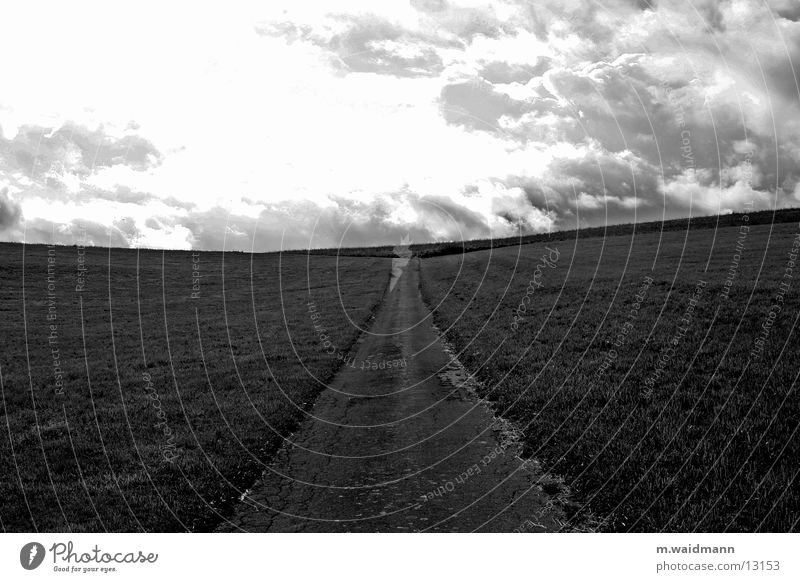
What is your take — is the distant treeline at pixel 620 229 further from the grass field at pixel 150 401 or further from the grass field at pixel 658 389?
the grass field at pixel 150 401

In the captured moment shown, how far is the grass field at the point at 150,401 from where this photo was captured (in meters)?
8.07

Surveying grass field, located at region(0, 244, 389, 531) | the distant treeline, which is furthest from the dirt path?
the distant treeline

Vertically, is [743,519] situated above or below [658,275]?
below

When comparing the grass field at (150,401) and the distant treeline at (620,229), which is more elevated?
the distant treeline at (620,229)

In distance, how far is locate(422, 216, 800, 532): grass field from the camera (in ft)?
23.7

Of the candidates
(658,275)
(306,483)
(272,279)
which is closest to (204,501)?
(306,483)

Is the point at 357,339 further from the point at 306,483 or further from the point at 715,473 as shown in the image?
the point at 715,473

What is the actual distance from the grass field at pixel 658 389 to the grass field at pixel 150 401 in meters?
5.72

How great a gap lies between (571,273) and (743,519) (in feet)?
114

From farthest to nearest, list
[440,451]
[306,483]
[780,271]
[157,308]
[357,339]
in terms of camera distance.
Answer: [157,308] → [780,271] → [357,339] → [440,451] → [306,483]

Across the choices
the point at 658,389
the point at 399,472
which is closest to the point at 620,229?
the point at 658,389

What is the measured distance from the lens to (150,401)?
557 inches

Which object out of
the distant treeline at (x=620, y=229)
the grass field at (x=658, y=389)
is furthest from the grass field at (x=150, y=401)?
the distant treeline at (x=620, y=229)

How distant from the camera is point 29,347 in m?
24.0
